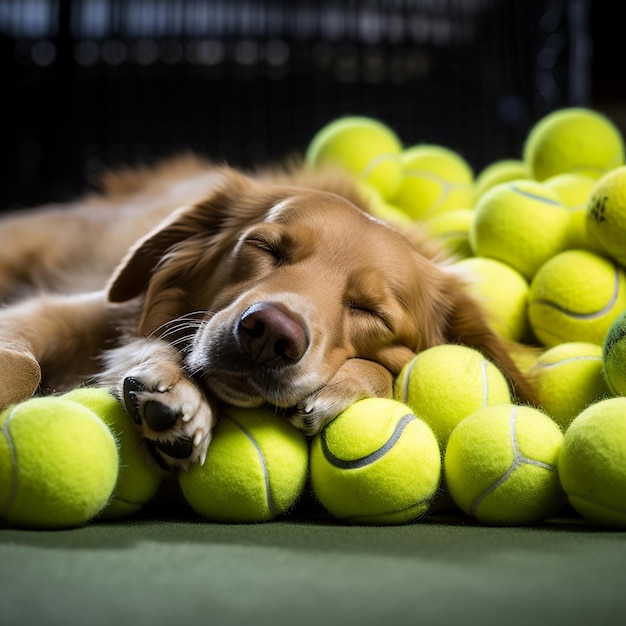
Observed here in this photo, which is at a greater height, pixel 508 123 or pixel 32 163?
pixel 508 123

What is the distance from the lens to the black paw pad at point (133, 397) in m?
1.76

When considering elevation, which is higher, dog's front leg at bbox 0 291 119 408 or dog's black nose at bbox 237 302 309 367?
dog's black nose at bbox 237 302 309 367

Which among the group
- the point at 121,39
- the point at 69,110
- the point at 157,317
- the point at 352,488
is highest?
the point at 121,39

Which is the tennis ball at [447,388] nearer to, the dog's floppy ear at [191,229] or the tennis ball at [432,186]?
the dog's floppy ear at [191,229]

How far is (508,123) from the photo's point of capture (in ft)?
14.6

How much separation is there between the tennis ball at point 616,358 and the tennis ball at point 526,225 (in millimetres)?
737

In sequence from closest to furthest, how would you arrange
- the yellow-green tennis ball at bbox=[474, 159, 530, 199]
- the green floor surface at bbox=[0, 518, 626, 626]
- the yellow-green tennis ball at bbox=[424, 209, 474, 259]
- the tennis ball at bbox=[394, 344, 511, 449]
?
the green floor surface at bbox=[0, 518, 626, 626], the tennis ball at bbox=[394, 344, 511, 449], the yellow-green tennis ball at bbox=[424, 209, 474, 259], the yellow-green tennis ball at bbox=[474, 159, 530, 199]

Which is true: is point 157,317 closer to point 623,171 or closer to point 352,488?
point 352,488

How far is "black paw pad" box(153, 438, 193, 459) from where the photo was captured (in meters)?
1.71

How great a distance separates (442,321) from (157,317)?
827 millimetres

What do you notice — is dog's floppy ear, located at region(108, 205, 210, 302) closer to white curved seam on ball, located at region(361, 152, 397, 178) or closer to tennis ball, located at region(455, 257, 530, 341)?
tennis ball, located at region(455, 257, 530, 341)

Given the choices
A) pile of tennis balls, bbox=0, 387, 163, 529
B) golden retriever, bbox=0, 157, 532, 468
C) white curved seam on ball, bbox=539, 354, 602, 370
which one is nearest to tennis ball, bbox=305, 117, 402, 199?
golden retriever, bbox=0, 157, 532, 468

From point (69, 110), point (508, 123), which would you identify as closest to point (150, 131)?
point (69, 110)

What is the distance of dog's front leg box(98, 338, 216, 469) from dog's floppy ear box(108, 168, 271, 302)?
672 mm
